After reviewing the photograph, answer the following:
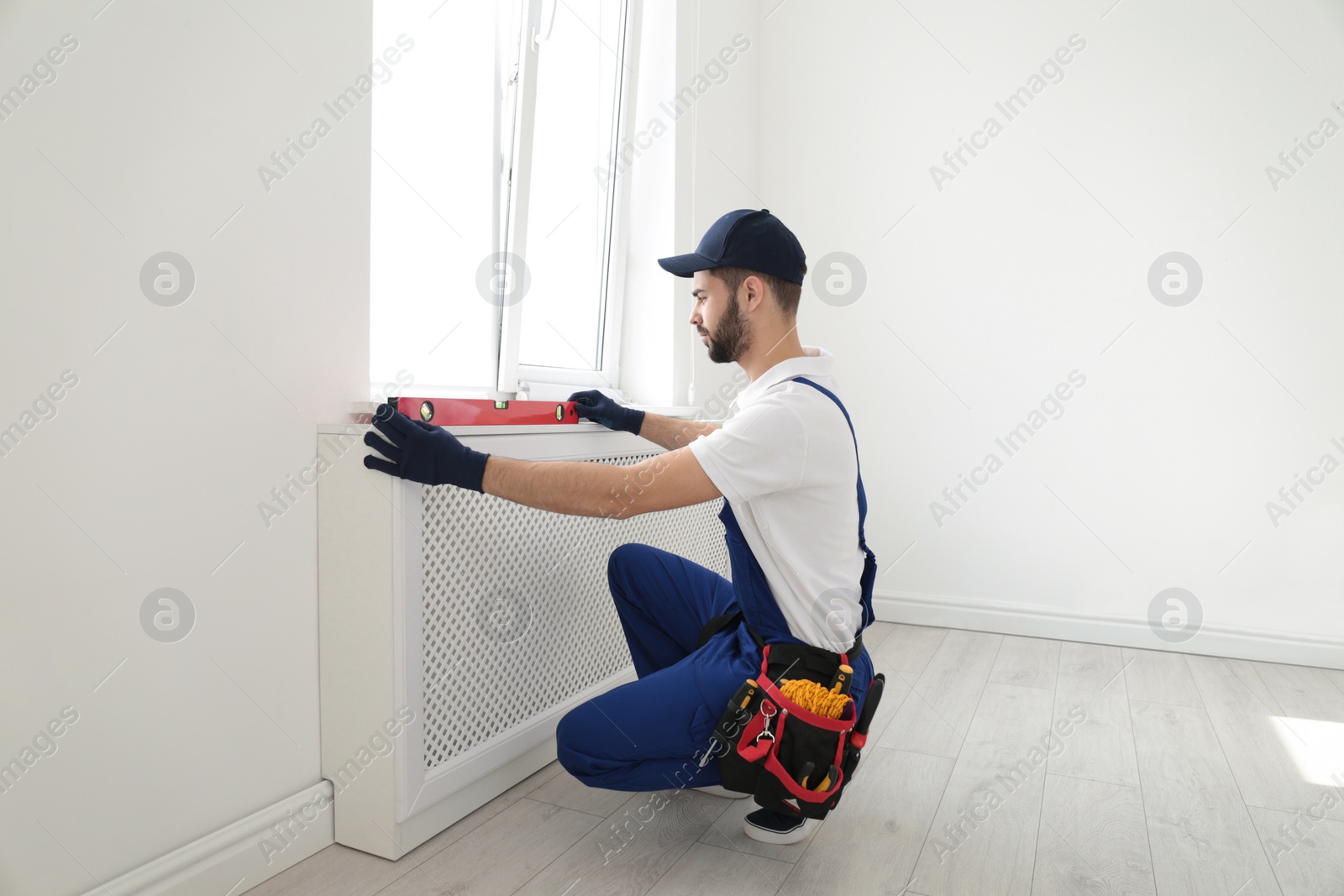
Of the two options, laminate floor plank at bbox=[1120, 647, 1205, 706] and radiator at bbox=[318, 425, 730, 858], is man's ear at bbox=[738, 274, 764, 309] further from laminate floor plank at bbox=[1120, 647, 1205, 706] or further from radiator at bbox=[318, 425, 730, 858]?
laminate floor plank at bbox=[1120, 647, 1205, 706]

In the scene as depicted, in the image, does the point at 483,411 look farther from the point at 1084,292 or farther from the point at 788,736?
the point at 1084,292

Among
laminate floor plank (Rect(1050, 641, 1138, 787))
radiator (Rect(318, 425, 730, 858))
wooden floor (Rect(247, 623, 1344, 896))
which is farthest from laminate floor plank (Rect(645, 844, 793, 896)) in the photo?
laminate floor plank (Rect(1050, 641, 1138, 787))

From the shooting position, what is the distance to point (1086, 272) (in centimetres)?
315

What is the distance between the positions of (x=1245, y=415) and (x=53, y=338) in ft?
A: 11.4

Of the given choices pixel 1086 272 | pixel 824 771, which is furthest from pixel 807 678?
pixel 1086 272

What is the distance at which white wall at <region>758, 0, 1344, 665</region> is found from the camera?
9.53 feet

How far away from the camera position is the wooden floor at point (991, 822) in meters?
1.52

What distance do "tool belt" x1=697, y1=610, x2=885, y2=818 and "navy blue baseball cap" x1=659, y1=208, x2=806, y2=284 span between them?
782 mm

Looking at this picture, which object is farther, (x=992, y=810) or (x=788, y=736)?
(x=992, y=810)

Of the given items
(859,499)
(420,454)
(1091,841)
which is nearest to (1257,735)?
(1091,841)

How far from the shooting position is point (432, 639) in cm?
163

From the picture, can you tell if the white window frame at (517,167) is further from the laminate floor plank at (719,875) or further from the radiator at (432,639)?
the laminate floor plank at (719,875)

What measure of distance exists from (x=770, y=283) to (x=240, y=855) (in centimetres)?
148

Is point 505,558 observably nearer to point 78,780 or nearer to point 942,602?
point 78,780
